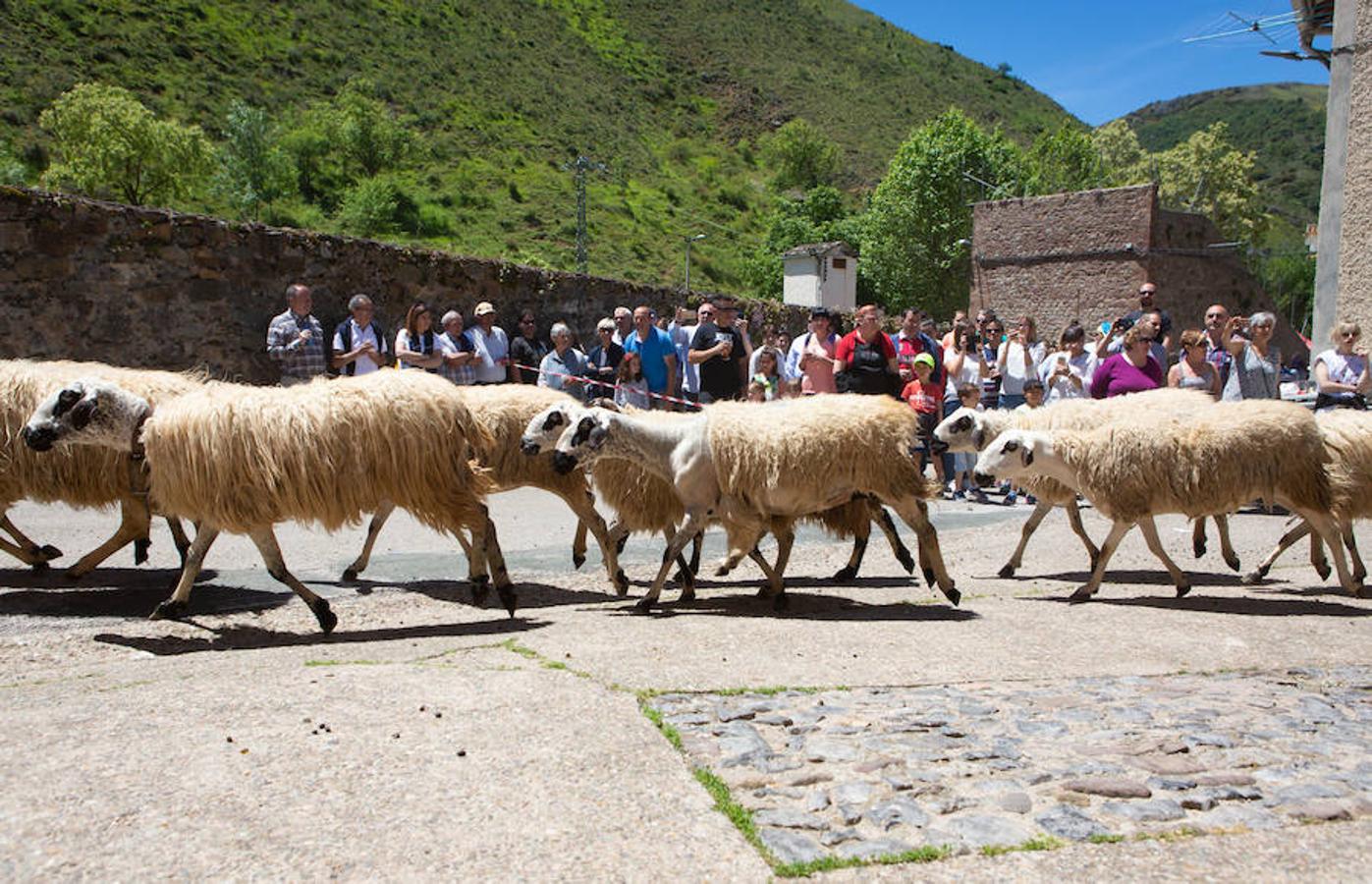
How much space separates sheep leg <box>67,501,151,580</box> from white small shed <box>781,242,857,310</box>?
143ft

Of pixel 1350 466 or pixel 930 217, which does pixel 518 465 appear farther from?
pixel 930 217

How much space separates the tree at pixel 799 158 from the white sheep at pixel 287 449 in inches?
3931

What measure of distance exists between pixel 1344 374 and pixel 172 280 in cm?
1236

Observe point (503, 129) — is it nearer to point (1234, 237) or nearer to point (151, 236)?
point (1234, 237)

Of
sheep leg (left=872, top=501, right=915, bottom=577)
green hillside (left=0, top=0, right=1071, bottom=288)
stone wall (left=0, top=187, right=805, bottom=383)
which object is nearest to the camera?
sheep leg (left=872, top=501, right=915, bottom=577)

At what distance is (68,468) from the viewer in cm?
730

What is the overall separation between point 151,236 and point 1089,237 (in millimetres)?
35413

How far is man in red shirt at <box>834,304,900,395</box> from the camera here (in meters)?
9.13

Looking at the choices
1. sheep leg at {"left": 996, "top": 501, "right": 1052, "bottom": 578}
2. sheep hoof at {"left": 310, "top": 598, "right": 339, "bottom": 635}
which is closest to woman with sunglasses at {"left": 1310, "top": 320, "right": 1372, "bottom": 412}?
sheep leg at {"left": 996, "top": 501, "right": 1052, "bottom": 578}

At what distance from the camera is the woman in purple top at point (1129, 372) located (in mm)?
9883

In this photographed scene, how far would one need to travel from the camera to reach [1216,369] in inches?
413

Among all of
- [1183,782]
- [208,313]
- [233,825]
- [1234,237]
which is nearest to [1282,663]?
[1183,782]

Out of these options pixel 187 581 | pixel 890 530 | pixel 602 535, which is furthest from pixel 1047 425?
pixel 187 581

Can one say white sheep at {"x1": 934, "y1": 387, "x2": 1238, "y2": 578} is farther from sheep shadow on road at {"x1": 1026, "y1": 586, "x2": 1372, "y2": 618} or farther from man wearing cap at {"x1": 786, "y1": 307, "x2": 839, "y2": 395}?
man wearing cap at {"x1": 786, "y1": 307, "x2": 839, "y2": 395}
